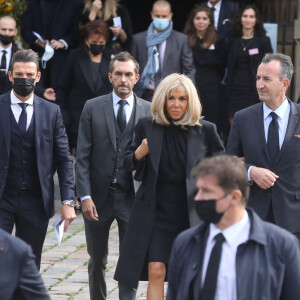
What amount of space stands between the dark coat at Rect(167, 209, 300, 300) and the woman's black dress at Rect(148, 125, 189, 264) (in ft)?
7.80

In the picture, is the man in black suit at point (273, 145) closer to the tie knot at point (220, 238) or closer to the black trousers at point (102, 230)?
the black trousers at point (102, 230)

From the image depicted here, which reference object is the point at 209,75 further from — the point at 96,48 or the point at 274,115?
the point at 274,115

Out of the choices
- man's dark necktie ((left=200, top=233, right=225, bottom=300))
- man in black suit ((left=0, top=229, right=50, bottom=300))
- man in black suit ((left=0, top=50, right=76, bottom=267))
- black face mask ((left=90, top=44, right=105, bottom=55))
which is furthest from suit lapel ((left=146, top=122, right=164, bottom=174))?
black face mask ((left=90, top=44, right=105, bottom=55))

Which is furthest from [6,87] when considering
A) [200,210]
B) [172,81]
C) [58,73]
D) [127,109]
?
[200,210]

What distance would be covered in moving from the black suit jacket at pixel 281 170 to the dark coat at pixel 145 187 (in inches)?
10.1

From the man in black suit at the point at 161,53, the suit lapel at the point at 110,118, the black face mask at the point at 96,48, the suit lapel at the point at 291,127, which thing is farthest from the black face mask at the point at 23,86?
the man in black suit at the point at 161,53

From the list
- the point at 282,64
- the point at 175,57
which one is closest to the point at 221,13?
the point at 175,57

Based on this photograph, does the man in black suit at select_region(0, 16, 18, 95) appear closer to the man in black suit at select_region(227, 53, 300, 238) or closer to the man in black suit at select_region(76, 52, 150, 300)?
the man in black suit at select_region(76, 52, 150, 300)

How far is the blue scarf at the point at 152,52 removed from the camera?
39.7 ft

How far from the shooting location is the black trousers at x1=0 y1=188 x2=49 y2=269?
759 cm

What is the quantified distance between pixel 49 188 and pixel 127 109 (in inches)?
40.6

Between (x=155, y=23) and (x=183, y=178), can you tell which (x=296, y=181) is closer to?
(x=183, y=178)

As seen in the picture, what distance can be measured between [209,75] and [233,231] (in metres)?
7.68

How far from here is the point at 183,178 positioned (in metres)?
7.30
